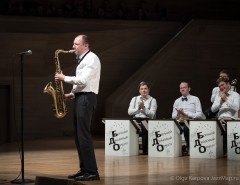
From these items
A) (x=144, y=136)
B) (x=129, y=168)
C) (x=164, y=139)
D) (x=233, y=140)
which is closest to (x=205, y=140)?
(x=233, y=140)

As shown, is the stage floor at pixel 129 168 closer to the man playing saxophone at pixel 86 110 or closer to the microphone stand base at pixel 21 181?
the microphone stand base at pixel 21 181

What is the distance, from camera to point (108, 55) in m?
17.7

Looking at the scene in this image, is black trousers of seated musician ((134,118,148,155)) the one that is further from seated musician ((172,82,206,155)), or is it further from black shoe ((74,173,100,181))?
black shoe ((74,173,100,181))

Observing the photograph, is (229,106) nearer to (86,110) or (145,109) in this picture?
(145,109)

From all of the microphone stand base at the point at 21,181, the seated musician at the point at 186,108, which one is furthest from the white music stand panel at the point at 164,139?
the microphone stand base at the point at 21,181

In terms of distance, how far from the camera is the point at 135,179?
7.79m

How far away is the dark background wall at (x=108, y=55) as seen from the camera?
53.9 ft

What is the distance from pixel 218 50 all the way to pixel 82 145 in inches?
418

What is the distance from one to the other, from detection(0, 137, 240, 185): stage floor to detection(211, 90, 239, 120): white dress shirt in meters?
1.05

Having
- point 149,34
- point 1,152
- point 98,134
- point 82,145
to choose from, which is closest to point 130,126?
point 1,152

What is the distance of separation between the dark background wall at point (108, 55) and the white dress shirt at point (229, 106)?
5550mm

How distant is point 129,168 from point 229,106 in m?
2.85

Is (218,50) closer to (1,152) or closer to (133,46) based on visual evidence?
(133,46)

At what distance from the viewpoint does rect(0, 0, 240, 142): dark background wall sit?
53.9 feet
